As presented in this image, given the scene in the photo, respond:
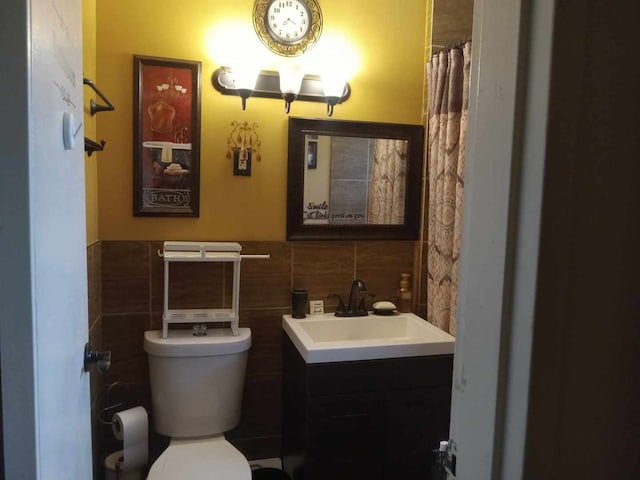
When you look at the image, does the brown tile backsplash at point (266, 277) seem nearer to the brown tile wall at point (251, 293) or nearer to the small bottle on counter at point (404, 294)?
the brown tile wall at point (251, 293)

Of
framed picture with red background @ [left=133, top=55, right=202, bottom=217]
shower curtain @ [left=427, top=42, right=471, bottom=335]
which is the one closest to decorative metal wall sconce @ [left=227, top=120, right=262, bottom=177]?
framed picture with red background @ [left=133, top=55, right=202, bottom=217]

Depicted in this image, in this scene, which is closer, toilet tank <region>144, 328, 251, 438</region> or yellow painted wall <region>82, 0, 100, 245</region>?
yellow painted wall <region>82, 0, 100, 245</region>

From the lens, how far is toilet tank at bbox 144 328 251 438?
1913 millimetres

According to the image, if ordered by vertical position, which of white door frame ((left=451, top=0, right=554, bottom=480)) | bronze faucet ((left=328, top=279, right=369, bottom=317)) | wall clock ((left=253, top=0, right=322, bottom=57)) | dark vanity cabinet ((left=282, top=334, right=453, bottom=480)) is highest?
wall clock ((left=253, top=0, right=322, bottom=57))

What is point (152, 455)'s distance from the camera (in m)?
2.12

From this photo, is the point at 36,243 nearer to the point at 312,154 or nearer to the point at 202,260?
the point at 202,260

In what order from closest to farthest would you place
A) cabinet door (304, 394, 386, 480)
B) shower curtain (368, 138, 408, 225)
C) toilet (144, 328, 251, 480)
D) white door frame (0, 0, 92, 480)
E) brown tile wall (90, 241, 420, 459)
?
white door frame (0, 0, 92, 480)
cabinet door (304, 394, 386, 480)
toilet (144, 328, 251, 480)
brown tile wall (90, 241, 420, 459)
shower curtain (368, 138, 408, 225)

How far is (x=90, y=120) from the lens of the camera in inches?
71.1

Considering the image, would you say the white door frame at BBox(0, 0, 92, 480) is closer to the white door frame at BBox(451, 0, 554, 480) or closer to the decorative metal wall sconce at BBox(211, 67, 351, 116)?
the white door frame at BBox(451, 0, 554, 480)

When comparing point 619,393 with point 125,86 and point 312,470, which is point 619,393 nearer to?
point 312,470

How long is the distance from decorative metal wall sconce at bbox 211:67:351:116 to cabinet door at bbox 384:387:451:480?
1.34 metres

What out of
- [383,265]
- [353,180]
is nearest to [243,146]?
[353,180]

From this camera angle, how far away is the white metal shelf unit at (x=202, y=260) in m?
1.95

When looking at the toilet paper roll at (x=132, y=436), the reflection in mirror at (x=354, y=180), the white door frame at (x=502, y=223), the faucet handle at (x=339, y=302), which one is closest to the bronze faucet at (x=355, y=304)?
the faucet handle at (x=339, y=302)
